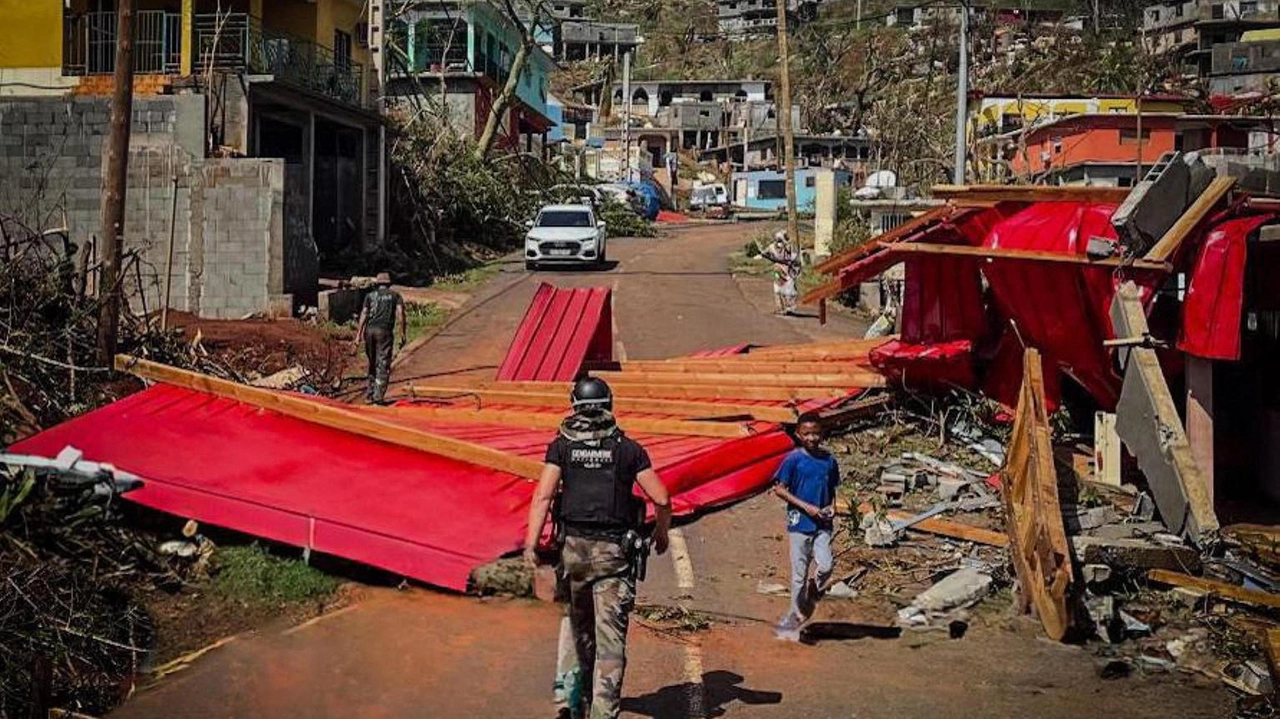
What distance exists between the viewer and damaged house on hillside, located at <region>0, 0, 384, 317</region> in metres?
22.2

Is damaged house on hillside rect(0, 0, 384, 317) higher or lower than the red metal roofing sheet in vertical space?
higher

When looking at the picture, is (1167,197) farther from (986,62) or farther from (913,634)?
(986,62)

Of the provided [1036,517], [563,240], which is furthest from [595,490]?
Answer: [563,240]

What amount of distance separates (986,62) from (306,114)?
2435 inches

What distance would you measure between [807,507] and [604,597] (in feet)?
7.34

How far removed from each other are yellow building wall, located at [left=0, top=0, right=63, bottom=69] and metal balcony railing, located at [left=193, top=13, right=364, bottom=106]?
3.07 m

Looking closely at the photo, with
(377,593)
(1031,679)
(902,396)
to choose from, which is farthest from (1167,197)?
(377,593)

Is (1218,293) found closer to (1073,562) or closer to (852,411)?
(1073,562)

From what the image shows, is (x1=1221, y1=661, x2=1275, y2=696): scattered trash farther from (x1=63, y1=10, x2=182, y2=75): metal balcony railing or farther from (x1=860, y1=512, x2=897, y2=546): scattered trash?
(x1=63, y1=10, x2=182, y2=75): metal balcony railing

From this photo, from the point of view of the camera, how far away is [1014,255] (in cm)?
1186

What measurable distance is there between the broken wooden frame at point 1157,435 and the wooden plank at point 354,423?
4.65 m

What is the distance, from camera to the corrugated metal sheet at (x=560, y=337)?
51.5 feet

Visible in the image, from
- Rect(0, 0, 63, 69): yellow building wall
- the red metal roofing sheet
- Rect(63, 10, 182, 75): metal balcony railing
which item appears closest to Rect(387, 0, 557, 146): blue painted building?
Rect(63, 10, 182, 75): metal balcony railing

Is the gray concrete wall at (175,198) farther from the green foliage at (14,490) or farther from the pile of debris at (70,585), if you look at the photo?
the green foliage at (14,490)
